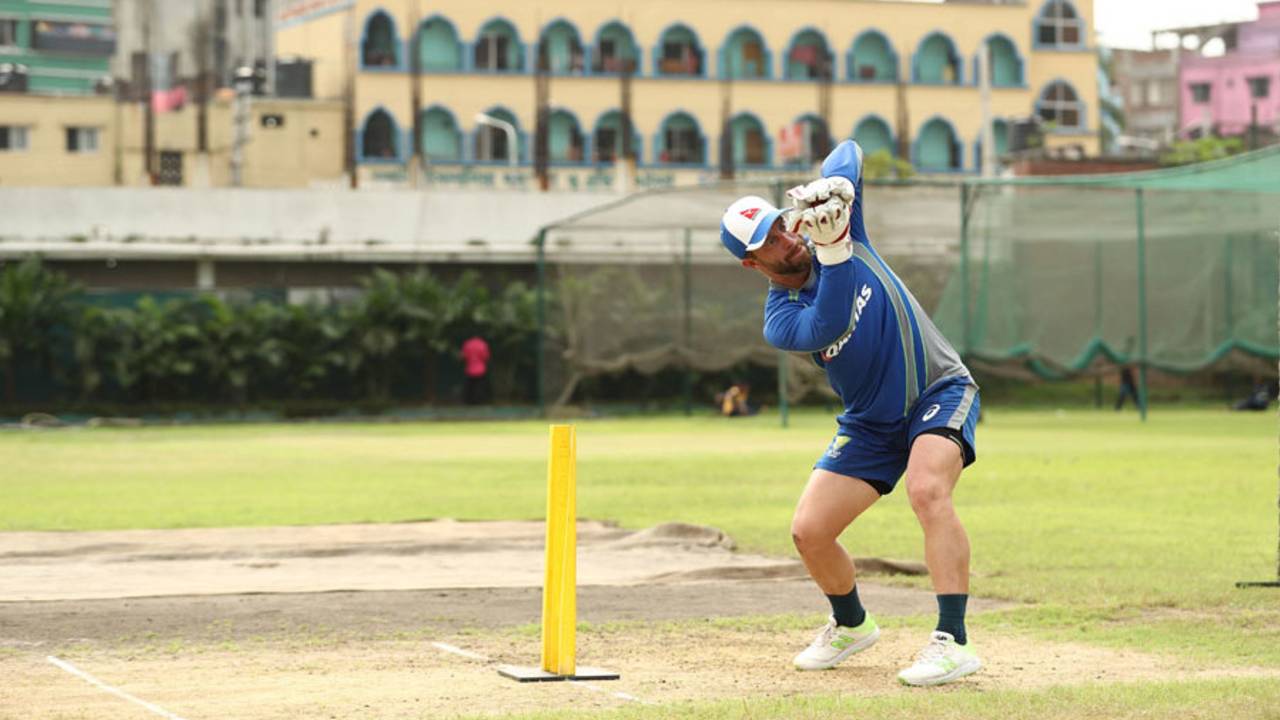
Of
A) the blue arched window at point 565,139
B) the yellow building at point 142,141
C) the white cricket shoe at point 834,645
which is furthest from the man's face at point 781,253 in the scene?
the blue arched window at point 565,139

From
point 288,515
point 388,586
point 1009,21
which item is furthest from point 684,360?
point 1009,21

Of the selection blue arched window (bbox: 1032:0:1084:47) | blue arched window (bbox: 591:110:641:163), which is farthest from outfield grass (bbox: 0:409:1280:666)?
blue arched window (bbox: 1032:0:1084:47)

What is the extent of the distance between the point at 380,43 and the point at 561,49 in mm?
7827

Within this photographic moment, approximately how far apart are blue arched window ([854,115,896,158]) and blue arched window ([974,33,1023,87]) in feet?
14.4

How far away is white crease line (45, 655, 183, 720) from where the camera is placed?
720 centimetres

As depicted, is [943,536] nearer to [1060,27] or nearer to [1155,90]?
[1060,27]

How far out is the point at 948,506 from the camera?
319 inches

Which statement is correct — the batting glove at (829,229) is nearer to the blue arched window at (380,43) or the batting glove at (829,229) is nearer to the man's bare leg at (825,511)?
the man's bare leg at (825,511)

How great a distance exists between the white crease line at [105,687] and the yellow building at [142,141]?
68.0m

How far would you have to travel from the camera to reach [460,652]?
353 inches

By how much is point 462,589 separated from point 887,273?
14.1 ft

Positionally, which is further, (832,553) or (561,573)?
(832,553)

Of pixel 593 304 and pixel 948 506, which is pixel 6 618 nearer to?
pixel 948 506

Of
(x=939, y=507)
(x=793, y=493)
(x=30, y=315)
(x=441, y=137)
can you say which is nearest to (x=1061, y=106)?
(x=441, y=137)
